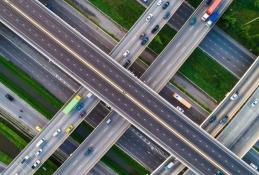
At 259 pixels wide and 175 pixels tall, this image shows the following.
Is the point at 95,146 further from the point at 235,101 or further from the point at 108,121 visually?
the point at 235,101

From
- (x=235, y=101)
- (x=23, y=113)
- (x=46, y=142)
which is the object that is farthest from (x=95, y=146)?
(x=235, y=101)

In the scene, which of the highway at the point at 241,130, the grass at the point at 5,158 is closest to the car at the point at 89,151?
the grass at the point at 5,158

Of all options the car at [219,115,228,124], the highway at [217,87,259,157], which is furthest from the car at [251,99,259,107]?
the car at [219,115,228,124]

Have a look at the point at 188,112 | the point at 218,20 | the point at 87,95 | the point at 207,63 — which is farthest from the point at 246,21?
the point at 87,95

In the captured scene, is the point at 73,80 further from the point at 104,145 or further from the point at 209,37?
the point at 209,37

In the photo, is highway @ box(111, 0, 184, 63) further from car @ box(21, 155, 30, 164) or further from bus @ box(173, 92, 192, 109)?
car @ box(21, 155, 30, 164)

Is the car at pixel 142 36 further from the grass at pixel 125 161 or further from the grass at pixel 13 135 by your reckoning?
the grass at pixel 13 135
